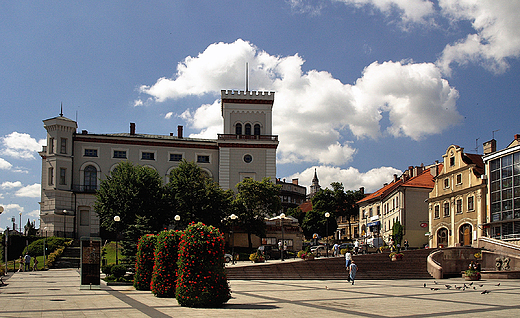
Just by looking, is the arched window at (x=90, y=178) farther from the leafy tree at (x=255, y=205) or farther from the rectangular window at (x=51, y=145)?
the leafy tree at (x=255, y=205)

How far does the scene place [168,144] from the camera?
221ft

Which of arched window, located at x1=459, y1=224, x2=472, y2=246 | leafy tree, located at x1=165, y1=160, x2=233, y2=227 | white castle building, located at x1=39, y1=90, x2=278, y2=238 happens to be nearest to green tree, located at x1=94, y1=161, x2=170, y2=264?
leafy tree, located at x1=165, y1=160, x2=233, y2=227

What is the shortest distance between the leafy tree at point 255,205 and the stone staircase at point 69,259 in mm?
17587

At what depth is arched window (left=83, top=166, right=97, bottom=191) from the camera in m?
64.3

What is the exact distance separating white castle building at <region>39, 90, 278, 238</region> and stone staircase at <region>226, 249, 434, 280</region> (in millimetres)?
31003

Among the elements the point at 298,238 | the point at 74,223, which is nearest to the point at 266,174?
the point at 298,238

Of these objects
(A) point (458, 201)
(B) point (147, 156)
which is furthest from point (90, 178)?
(A) point (458, 201)

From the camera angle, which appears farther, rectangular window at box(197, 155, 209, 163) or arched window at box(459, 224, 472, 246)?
rectangular window at box(197, 155, 209, 163)

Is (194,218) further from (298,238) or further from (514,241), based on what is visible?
(514,241)

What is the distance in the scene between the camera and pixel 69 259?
158 feet

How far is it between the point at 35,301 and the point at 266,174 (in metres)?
51.6

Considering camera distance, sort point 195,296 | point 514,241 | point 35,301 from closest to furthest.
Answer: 1. point 195,296
2. point 35,301
3. point 514,241

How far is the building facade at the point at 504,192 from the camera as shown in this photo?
40125mm

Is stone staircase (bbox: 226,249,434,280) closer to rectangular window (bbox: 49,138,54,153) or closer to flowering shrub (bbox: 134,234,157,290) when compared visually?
flowering shrub (bbox: 134,234,157,290)
